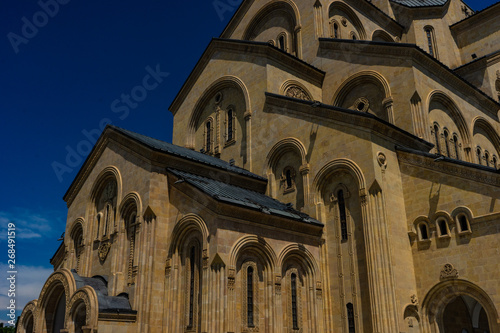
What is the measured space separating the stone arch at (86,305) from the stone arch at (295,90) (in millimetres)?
13616

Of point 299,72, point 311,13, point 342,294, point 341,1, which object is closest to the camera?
point 342,294

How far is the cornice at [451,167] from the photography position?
16969mm

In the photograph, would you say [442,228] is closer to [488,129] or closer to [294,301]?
[294,301]

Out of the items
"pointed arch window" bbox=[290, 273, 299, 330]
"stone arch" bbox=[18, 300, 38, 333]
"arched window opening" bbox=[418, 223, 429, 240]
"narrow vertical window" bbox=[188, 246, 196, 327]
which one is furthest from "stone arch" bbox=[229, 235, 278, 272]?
"stone arch" bbox=[18, 300, 38, 333]

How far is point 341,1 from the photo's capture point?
3088 centimetres

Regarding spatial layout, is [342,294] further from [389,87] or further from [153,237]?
[389,87]

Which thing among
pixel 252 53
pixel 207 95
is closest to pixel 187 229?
pixel 252 53

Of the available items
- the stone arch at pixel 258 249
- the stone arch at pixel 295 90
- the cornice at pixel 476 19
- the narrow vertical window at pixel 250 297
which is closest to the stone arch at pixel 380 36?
the cornice at pixel 476 19

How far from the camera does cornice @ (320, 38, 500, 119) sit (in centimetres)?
2344

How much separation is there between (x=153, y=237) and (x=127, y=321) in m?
3.26

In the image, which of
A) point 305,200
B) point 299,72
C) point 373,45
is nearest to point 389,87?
point 373,45

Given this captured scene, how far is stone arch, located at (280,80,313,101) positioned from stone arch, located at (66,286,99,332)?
536 inches

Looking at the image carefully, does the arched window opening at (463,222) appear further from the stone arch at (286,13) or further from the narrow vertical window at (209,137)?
the stone arch at (286,13)

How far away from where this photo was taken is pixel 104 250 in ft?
69.8
